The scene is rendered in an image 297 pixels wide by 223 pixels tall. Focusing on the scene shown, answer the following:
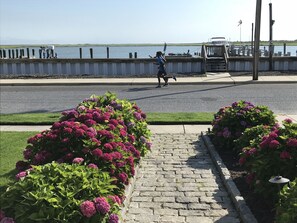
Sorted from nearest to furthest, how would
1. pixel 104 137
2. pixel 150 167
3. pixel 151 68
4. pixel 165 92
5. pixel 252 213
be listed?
pixel 252 213 < pixel 104 137 < pixel 150 167 < pixel 165 92 < pixel 151 68

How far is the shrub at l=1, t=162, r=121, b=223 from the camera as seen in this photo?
3.48 metres

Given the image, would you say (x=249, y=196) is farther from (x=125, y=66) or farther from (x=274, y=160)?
(x=125, y=66)

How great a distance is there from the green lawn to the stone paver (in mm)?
2121

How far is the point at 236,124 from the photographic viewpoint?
7.78m

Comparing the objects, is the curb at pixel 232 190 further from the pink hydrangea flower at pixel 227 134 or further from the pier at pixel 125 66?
the pier at pixel 125 66

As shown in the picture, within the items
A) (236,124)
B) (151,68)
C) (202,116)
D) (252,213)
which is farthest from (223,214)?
(151,68)

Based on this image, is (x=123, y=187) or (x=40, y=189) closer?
(x=40, y=189)

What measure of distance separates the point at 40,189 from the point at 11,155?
14.3 feet

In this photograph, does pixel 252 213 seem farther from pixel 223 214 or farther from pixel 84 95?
pixel 84 95

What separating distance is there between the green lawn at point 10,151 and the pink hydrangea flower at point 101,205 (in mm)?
2835

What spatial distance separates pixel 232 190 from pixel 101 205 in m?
2.48

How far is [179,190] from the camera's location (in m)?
5.84

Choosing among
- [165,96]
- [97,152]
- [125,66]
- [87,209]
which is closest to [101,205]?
[87,209]

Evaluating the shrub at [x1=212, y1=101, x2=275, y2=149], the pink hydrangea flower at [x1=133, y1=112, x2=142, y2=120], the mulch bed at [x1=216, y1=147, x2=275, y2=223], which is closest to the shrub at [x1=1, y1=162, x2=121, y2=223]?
the mulch bed at [x1=216, y1=147, x2=275, y2=223]
